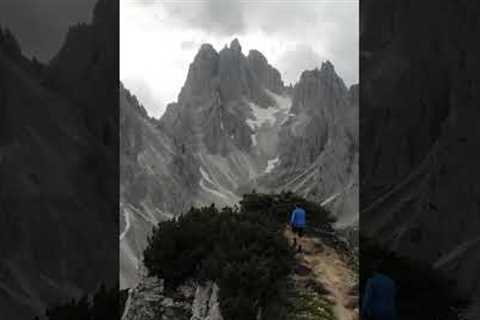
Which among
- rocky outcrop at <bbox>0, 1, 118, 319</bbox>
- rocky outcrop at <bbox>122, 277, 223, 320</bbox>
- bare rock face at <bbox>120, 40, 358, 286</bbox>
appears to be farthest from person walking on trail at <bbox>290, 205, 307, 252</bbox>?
bare rock face at <bbox>120, 40, 358, 286</bbox>

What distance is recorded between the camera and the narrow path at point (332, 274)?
17.0m

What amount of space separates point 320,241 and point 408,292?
8.70 feet

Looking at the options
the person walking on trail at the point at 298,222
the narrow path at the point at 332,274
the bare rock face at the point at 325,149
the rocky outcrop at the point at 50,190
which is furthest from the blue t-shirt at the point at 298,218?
the bare rock face at the point at 325,149

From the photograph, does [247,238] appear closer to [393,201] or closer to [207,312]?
[207,312]

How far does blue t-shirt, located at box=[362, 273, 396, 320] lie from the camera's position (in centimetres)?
992

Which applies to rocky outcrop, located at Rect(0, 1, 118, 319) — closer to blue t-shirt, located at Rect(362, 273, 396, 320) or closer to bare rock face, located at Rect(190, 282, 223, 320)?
bare rock face, located at Rect(190, 282, 223, 320)

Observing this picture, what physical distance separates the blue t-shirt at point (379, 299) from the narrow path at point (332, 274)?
6.59 m

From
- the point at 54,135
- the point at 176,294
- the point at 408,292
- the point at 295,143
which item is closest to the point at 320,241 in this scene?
the point at 408,292

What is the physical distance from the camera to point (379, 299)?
998cm

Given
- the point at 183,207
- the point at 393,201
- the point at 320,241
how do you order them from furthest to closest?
the point at 183,207
the point at 393,201
the point at 320,241

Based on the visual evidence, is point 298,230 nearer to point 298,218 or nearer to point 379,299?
point 298,218

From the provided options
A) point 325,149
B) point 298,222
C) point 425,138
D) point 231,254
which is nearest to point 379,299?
point 231,254

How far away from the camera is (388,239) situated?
76.1 feet

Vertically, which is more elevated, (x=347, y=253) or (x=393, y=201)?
(x=393, y=201)
